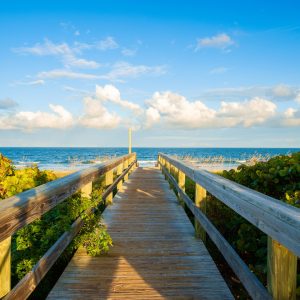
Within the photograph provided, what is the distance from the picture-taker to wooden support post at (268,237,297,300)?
1.78 meters

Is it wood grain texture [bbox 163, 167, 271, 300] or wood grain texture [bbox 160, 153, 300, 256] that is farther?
wood grain texture [bbox 163, 167, 271, 300]

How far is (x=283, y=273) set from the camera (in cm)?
180

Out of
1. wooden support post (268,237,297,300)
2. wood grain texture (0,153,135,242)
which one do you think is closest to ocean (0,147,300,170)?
wood grain texture (0,153,135,242)

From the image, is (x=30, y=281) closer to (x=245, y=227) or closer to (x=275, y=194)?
(x=245, y=227)

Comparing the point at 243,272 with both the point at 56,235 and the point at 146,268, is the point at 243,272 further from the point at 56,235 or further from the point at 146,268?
the point at 56,235

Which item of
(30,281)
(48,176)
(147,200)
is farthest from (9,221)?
(147,200)

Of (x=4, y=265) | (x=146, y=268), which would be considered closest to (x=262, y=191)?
(x=146, y=268)

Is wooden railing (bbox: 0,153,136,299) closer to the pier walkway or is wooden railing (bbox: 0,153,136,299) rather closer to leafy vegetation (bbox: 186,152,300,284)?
the pier walkway

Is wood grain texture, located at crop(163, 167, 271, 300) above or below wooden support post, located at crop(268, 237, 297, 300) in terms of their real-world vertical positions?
below

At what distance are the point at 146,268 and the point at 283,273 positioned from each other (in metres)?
2.01

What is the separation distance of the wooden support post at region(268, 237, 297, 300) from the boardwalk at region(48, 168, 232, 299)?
1.20 m

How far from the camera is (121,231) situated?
16.9 feet

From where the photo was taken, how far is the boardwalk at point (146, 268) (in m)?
2.99

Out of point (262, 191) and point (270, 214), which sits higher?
point (270, 214)
